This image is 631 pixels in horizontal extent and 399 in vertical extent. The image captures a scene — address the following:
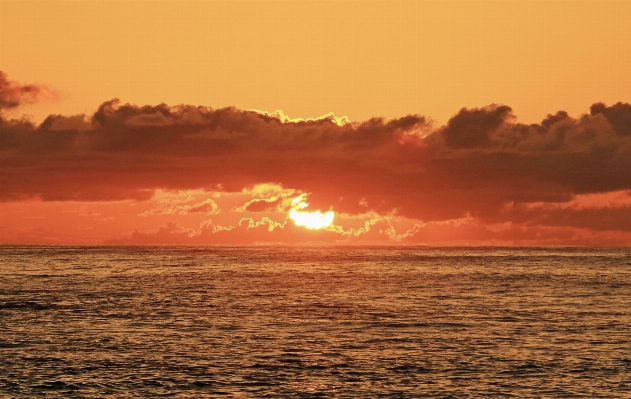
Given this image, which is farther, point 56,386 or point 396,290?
point 396,290

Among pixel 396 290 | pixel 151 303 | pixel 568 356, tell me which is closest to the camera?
pixel 568 356

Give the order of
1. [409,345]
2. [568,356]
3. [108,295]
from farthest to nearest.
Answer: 1. [108,295]
2. [409,345]
3. [568,356]

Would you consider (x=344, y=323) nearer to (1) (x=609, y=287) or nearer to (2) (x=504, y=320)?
(2) (x=504, y=320)

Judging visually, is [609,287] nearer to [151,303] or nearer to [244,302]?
[244,302]

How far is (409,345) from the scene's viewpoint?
2122 inches

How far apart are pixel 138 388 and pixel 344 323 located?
27720 mm

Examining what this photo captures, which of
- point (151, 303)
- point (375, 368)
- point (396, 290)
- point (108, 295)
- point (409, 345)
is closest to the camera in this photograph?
point (375, 368)

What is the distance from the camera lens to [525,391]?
4034 cm

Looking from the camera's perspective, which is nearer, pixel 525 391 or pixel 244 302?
pixel 525 391

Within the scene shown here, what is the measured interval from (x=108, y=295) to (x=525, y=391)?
208ft

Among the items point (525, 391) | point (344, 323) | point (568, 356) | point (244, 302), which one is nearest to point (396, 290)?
point (244, 302)

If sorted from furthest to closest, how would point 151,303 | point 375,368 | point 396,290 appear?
point 396,290 → point 151,303 → point 375,368

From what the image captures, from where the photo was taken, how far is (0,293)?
97.4 metres

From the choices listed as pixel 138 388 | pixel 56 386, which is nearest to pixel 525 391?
pixel 138 388
